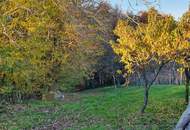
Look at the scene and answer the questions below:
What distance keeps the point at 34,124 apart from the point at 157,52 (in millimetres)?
7724

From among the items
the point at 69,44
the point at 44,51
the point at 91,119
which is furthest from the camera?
the point at 69,44

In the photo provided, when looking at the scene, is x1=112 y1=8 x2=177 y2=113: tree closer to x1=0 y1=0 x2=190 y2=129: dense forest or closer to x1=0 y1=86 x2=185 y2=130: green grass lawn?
x1=0 y1=0 x2=190 y2=129: dense forest

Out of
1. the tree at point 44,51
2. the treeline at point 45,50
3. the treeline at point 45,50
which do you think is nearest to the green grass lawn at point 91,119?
the treeline at point 45,50

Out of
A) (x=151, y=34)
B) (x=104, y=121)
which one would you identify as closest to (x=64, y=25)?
(x=151, y=34)

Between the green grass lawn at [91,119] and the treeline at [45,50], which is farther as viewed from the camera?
the treeline at [45,50]

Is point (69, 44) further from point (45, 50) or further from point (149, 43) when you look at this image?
point (149, 43)

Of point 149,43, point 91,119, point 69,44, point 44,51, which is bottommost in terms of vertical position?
point 91,119

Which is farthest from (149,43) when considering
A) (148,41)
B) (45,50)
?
(45,50)

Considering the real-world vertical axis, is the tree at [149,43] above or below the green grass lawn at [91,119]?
above

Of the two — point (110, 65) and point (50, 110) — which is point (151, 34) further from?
point (110, 65)

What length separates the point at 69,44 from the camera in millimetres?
32562

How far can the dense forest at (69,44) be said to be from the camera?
17.2m

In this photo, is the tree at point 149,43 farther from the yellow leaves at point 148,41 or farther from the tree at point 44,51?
A: the tree at point 44,51

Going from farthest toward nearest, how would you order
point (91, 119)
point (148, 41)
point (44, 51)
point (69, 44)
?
point (69, 44) < point (44, 51) < point (148, 41) < point (91, 119)
